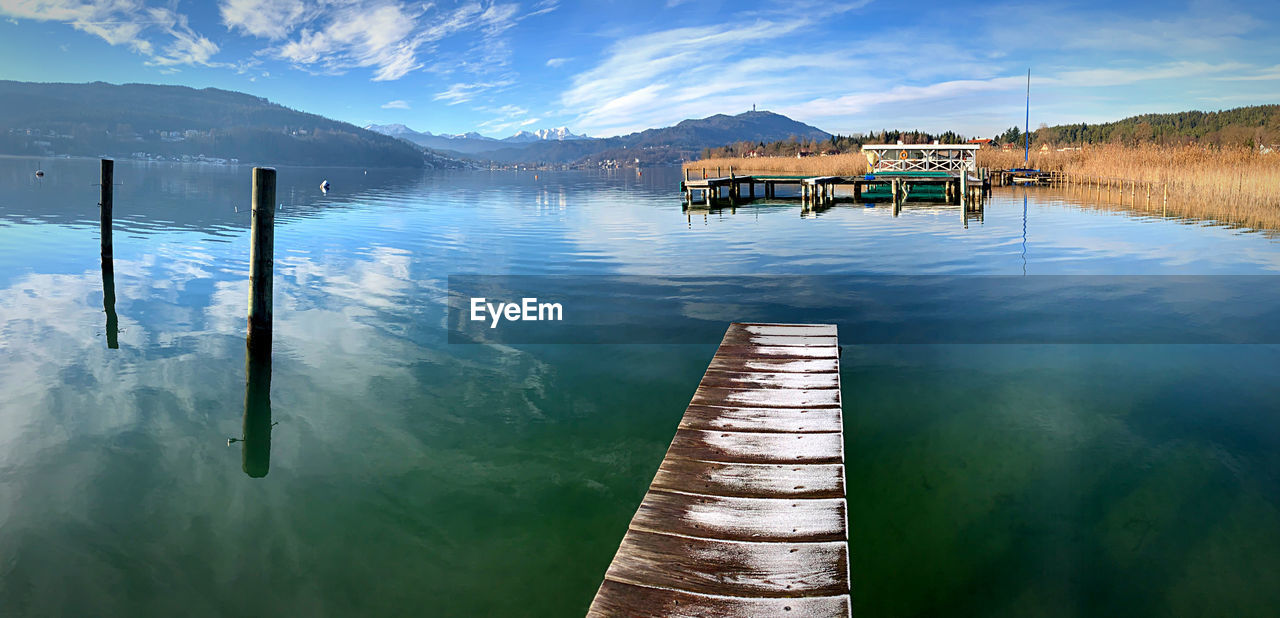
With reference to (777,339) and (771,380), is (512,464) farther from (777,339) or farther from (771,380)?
(777,339)

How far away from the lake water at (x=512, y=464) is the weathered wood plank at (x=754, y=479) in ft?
2.51

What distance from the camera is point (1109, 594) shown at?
19.3 ft

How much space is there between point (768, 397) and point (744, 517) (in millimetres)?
3039

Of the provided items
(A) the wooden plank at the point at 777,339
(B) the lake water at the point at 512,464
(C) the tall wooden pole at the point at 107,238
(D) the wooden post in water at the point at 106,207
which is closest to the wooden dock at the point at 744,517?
(B) the lake water at the point at 512,464

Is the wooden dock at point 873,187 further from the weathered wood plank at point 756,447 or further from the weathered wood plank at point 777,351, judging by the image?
the weathered wood plank at point 756,447

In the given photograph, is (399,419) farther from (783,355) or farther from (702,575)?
(702,575)

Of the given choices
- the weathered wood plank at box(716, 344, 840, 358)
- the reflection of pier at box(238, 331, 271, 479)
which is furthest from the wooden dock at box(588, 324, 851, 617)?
the reflection of pier at box(238, 331, 271, 479)

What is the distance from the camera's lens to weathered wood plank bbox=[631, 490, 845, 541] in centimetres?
536

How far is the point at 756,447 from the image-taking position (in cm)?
702

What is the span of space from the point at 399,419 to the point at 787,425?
4861 millimetres

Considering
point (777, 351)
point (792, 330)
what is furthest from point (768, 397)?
point (792, 330)

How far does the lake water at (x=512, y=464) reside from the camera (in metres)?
6.00

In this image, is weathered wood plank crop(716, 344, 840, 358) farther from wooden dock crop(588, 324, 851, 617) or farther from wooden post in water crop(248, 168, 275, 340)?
wooden post in water crop(248, 168, 275, 340)

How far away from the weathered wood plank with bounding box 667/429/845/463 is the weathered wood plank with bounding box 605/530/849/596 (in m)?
1.54
